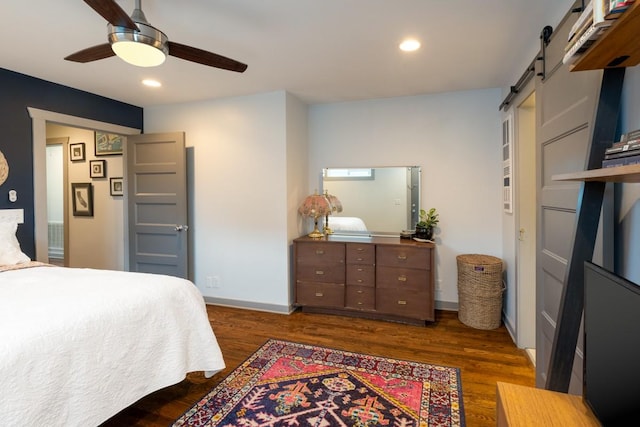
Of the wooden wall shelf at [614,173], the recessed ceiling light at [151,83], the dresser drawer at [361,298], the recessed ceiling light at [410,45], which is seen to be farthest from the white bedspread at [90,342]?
the recessed ceiling light at [410,45]

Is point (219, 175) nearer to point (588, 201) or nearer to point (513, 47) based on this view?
point (513, 47)

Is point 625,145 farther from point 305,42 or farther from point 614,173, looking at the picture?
point 305,42

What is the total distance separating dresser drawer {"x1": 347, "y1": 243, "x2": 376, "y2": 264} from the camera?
3.44 metres

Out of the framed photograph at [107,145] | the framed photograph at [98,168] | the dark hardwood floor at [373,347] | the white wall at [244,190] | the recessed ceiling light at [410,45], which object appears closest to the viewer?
the dark hardwood floor at [373,347]

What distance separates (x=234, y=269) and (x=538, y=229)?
303 cm

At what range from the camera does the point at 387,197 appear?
3.88 metres

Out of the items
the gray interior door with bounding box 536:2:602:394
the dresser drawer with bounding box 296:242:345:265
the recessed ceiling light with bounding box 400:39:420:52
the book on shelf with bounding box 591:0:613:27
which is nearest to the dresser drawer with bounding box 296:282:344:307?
the dresser drawer with bounding box 296:242:345:265

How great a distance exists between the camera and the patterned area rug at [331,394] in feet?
6.23

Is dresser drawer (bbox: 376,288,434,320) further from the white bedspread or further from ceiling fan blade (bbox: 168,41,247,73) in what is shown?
ceiling fan blade (bbox: 168,41,247,73)

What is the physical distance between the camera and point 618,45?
954 millimetres

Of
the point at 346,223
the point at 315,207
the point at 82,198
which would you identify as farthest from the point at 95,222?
Result: the point at 346,223

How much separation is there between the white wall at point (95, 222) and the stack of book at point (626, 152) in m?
4.96

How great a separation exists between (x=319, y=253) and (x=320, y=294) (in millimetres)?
446

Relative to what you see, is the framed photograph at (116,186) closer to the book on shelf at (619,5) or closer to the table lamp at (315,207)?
the table lamp at (315,207)
